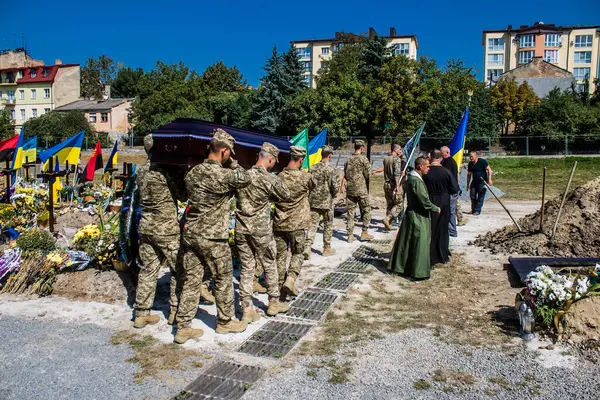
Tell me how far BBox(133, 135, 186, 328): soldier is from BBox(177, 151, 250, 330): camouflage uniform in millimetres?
477

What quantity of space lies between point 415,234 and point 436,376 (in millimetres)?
3599

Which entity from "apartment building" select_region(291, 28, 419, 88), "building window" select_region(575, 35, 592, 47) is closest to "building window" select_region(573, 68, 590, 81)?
"building window" select_region(575, 35, 592, 47)

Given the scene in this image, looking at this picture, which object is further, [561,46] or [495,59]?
[495,59]

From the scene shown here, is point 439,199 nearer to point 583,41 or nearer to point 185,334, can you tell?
point 185,334

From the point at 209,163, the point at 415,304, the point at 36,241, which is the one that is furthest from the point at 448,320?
the point at 36,241

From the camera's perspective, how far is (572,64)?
70812 mm

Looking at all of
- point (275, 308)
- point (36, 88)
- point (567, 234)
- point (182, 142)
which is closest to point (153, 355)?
point (275, 308)

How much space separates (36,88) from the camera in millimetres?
67625

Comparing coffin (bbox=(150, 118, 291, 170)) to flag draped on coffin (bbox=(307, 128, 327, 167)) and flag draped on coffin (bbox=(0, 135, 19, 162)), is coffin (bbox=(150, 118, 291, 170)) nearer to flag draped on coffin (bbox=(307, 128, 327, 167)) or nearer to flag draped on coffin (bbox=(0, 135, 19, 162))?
flag draped on coffin (bbox=(307, 128, 327, 167))

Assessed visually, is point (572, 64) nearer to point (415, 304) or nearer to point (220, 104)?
point (220, 104)

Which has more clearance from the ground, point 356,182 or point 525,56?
point 525,56

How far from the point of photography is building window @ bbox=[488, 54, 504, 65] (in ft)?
244

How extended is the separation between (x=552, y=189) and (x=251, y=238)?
60.6 feet

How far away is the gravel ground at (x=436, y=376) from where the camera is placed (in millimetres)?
4516
